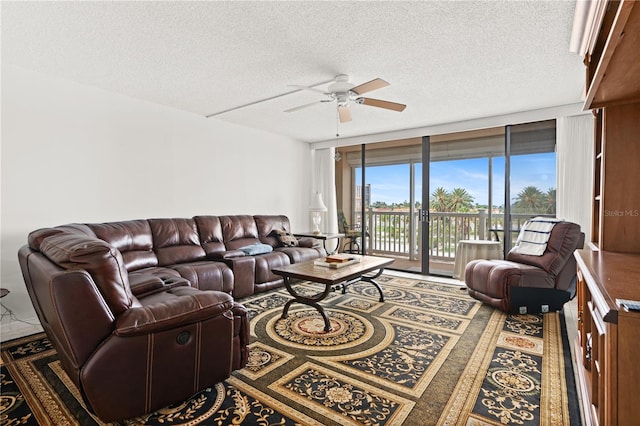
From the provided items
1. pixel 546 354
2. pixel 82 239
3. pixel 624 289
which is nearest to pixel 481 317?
pixel 546 354

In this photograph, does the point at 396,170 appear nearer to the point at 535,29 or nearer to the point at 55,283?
the point at 535,29

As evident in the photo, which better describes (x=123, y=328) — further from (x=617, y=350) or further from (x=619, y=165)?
(x=619, y=165)

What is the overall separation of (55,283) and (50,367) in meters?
1.23

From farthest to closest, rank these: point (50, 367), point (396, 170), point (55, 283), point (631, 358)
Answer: point (396, 170)
point (50, 367)
point (55, 283)
point (631, 358)

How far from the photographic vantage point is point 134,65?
2.91 meters

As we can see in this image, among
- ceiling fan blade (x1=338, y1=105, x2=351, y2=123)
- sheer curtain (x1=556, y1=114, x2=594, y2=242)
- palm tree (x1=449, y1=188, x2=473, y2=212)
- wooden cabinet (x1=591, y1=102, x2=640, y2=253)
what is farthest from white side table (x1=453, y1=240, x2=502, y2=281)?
ceiling fan blade (x1=338, y1=105, x2=351, y2=123)

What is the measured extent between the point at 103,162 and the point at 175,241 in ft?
3.74

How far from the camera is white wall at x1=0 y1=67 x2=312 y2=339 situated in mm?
2984

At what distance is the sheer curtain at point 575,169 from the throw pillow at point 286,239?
139 inches

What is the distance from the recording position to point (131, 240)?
3479 mm

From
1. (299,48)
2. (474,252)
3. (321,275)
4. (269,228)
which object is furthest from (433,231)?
(299,48)

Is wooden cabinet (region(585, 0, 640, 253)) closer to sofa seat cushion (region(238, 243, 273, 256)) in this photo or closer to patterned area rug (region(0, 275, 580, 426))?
patterned area rug (region(0, 275, 580, 426))

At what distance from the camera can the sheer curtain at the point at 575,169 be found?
3.93m

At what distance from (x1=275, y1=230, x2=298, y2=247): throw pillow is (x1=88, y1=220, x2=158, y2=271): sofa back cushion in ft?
6.08
